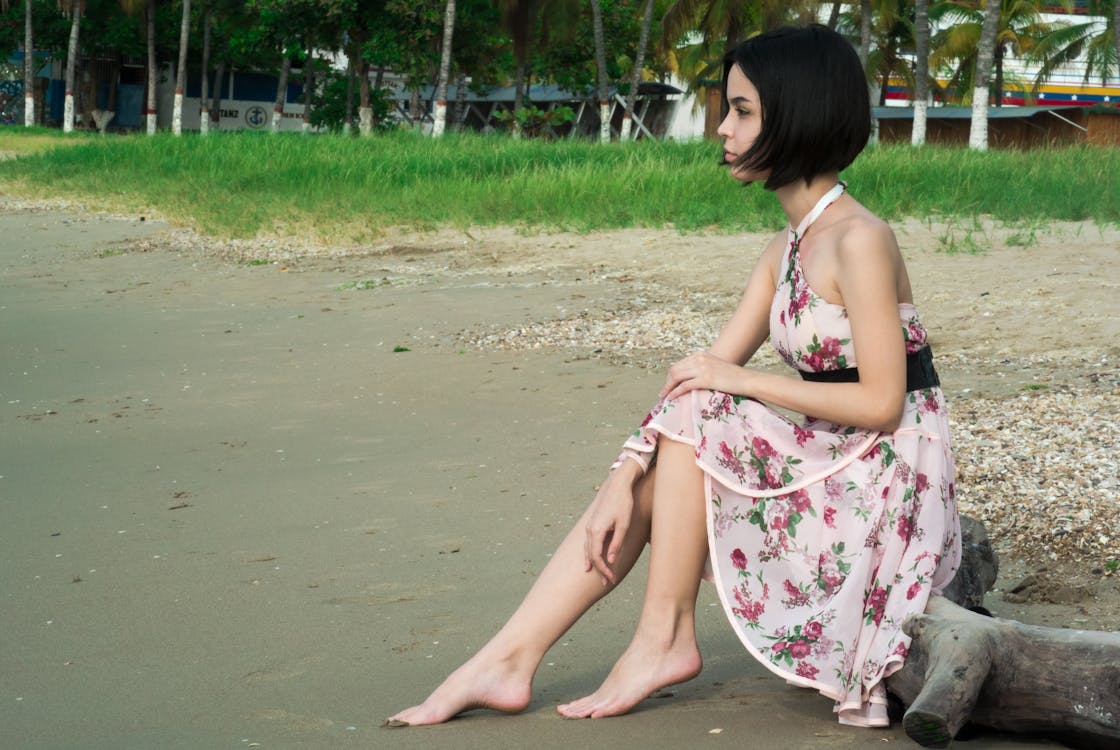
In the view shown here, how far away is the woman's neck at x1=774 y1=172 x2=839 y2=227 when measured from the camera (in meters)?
2.61

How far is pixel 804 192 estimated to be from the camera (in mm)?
2625

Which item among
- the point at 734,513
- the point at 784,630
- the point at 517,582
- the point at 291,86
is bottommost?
the point at 517,582

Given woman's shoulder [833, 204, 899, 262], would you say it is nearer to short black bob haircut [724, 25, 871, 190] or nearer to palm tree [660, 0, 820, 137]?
short black bob haircut [724, 25, 871, 190]

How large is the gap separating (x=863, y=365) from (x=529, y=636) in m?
0.83

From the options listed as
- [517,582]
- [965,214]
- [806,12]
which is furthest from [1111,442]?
[806,12]

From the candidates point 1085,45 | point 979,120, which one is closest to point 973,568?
point 979,120

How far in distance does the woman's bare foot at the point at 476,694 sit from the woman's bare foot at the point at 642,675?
0.12 m

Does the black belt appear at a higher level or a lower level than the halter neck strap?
lower

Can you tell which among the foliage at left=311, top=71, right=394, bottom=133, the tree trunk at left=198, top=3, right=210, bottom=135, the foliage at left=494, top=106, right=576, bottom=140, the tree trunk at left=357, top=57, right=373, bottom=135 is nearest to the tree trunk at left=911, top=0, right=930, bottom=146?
the foliage at left=494, top=106, right=576, bottom=140

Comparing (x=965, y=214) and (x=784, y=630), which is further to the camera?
(x=965, y=214)

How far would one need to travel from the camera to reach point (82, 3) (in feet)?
126

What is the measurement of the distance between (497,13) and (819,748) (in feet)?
111

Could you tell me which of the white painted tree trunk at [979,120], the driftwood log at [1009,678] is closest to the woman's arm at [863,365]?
the driftwood log at [1009,678]

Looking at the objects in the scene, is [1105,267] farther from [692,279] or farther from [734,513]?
[734,513]
